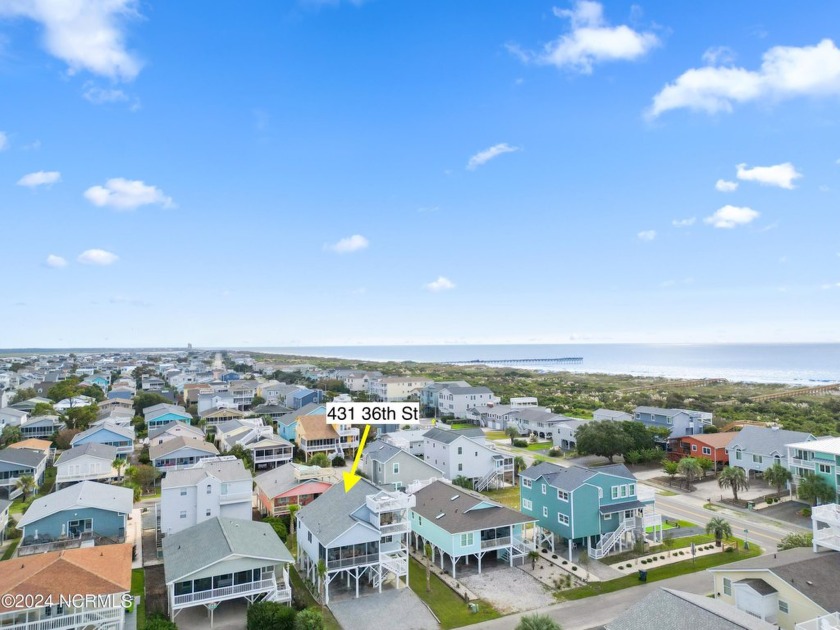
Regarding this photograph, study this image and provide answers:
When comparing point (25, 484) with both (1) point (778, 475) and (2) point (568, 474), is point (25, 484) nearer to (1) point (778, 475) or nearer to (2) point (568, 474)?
(2) point (568, 474)

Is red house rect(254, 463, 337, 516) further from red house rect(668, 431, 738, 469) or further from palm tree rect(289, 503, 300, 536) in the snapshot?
red house rect(668, 431, 738, 469)

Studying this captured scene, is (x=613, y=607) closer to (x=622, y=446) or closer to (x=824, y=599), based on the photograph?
(x=824, y=599)

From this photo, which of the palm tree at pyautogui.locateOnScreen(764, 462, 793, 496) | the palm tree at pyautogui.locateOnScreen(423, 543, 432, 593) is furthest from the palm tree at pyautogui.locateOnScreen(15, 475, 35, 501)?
the palm tree at pyautogui.locateOnScreen(764, 462, 793, 496)

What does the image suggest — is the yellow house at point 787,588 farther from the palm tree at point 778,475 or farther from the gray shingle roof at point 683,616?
the palm tree at point 778,475

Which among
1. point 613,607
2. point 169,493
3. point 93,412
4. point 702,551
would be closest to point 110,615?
point 169,493

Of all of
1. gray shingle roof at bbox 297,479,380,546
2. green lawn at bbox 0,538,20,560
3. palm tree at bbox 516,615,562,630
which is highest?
gray shingle roof at bbox 297,479,380,546
